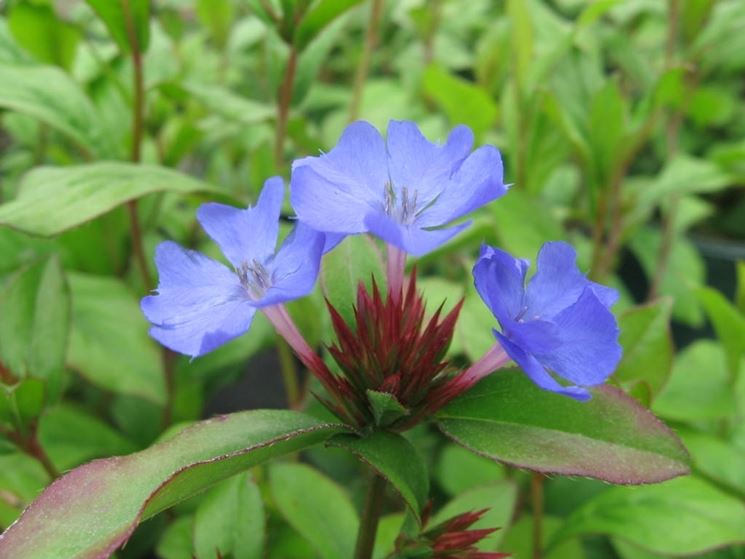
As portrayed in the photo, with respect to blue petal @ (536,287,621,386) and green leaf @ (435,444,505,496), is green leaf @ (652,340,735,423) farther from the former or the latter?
blue petal @ (536,287,621,386)

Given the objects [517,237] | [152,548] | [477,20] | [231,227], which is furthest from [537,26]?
[152,548]

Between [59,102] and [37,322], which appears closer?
[37,322]

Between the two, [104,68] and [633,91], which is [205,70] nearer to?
[104,68]

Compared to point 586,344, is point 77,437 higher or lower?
lower

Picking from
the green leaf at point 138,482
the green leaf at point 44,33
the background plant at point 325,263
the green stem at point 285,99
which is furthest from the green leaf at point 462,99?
the green leaf at point 138,482

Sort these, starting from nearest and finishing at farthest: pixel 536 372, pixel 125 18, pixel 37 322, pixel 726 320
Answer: pixel 536 372 → pixel 37 322 → pixel 125 18 → pixel 726 320

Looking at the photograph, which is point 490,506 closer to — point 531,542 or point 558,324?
point 531,542

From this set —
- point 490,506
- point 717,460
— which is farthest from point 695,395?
point 490,506
